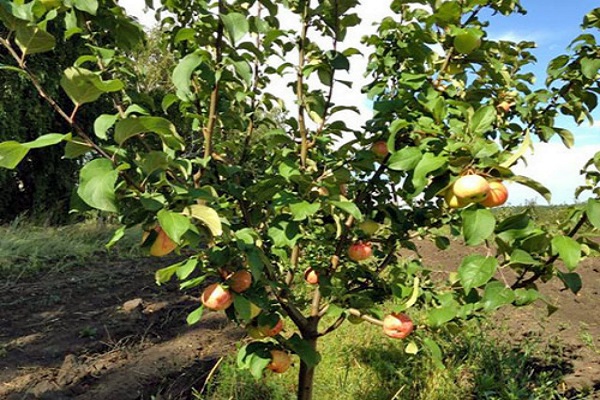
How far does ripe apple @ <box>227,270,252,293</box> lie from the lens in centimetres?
126

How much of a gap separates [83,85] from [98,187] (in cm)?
20

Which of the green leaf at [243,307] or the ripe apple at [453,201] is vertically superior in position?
the ripe apple at [453,201]

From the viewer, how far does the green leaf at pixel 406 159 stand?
45.4 inches

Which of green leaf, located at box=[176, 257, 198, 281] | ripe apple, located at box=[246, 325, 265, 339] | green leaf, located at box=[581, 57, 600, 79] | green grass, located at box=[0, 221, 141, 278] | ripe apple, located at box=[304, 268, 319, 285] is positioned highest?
green leaf, located at box=[581, 57, 600, 79]

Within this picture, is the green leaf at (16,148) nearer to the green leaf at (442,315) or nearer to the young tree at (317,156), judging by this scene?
the young tree at (317,156)

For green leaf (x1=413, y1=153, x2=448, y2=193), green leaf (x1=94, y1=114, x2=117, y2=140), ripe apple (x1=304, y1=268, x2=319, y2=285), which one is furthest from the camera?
ripe apple (x1=304, y1=268, x2=319, y2=285)

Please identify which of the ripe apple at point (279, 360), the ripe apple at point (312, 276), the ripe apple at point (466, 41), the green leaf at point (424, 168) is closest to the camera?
the green leaf at point (424, 168)

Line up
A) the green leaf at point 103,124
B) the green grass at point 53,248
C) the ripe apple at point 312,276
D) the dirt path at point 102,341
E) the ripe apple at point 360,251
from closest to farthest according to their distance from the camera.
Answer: the green leaf at point 103,124 → the ripe apple at point 360,251 → the ripe apple at point 312,276 → the dirt path at point 102,341 → the green grass at point 53,248

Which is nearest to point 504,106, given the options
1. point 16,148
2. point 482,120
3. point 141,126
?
point 482,120

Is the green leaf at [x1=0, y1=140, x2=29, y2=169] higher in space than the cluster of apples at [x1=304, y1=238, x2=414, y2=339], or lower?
higher

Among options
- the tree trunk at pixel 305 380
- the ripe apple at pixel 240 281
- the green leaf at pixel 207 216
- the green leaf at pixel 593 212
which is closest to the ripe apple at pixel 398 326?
the tree trunk at pixel 305 380

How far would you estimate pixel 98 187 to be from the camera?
88 centimetres

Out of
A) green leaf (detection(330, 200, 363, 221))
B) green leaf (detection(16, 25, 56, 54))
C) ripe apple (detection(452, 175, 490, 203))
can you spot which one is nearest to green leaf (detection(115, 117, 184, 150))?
green leaf (detection(16, 25, 56, 54))

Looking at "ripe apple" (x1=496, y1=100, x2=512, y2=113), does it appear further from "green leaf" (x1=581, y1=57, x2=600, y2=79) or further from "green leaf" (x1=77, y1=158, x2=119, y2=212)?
"green leaf" (x1=77, y1=158, x2=119, y2=212)
